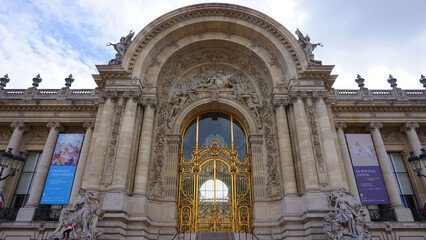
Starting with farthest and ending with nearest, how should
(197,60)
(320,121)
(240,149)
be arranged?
(197,60)
(240,149)
(320,121)

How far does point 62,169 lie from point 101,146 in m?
3.92

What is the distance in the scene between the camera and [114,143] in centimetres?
1227

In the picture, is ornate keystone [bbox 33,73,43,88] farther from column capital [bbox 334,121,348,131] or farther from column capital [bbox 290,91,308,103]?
column capital [bbox 334,121,348,131]

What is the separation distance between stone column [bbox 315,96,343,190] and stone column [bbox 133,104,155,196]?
24.8ft

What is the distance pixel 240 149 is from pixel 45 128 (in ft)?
37.8

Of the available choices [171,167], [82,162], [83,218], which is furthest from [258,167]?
[82,162]

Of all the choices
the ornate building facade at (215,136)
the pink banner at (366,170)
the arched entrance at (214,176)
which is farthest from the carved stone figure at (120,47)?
the pink banner at (366,170)

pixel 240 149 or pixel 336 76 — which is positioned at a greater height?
pixel 336 76

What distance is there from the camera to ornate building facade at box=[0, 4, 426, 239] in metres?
11.8

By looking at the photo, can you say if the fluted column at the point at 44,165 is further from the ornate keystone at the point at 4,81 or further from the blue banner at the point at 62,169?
the ornate keystone at the point at 4,81

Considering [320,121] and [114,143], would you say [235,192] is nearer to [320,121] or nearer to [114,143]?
[320,121]

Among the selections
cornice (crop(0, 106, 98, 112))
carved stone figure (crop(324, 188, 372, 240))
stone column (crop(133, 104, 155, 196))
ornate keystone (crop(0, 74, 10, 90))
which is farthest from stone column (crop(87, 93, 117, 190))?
ornate keystone (crop(0, 74, 10, 90))

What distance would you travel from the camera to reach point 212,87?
15.7 m

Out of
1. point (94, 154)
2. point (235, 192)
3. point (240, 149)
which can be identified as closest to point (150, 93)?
point (94, 154)
